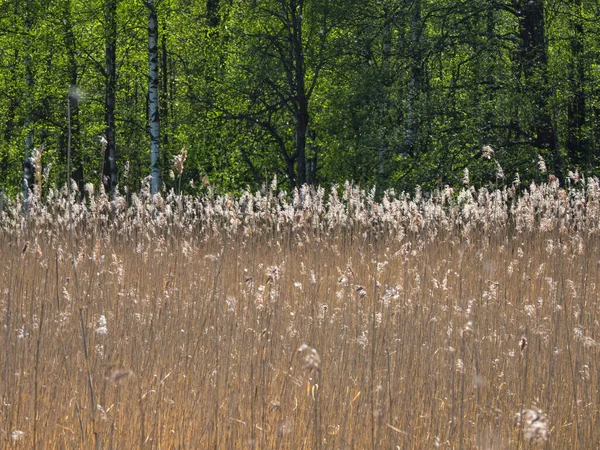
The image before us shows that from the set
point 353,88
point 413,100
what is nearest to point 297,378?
point 413,100

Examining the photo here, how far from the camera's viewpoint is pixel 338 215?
7.94 metres

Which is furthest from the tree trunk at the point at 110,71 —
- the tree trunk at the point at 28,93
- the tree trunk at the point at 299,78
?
the tree trunk at the point at 299,78

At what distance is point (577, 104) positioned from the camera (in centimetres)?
1366

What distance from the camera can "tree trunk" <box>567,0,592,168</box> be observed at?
40.7ft

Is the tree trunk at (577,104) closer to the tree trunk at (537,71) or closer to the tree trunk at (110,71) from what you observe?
the tree trunk at (537,71)

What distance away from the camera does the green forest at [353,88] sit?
490 inches

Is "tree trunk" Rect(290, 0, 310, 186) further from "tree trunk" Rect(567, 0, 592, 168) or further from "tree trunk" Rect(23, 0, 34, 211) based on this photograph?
"tree trunk" Rect(23, 0, 34, 211)

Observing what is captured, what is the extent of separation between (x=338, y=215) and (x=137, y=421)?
4925 millimetres

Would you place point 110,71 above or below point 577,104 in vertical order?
above

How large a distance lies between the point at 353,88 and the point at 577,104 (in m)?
3.74

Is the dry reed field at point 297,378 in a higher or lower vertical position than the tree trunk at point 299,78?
lower

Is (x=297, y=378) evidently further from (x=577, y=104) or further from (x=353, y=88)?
(x=577, y=104)

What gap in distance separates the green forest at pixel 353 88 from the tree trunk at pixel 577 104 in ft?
0.17

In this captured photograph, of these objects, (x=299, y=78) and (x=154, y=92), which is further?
(x=154, y=92)
